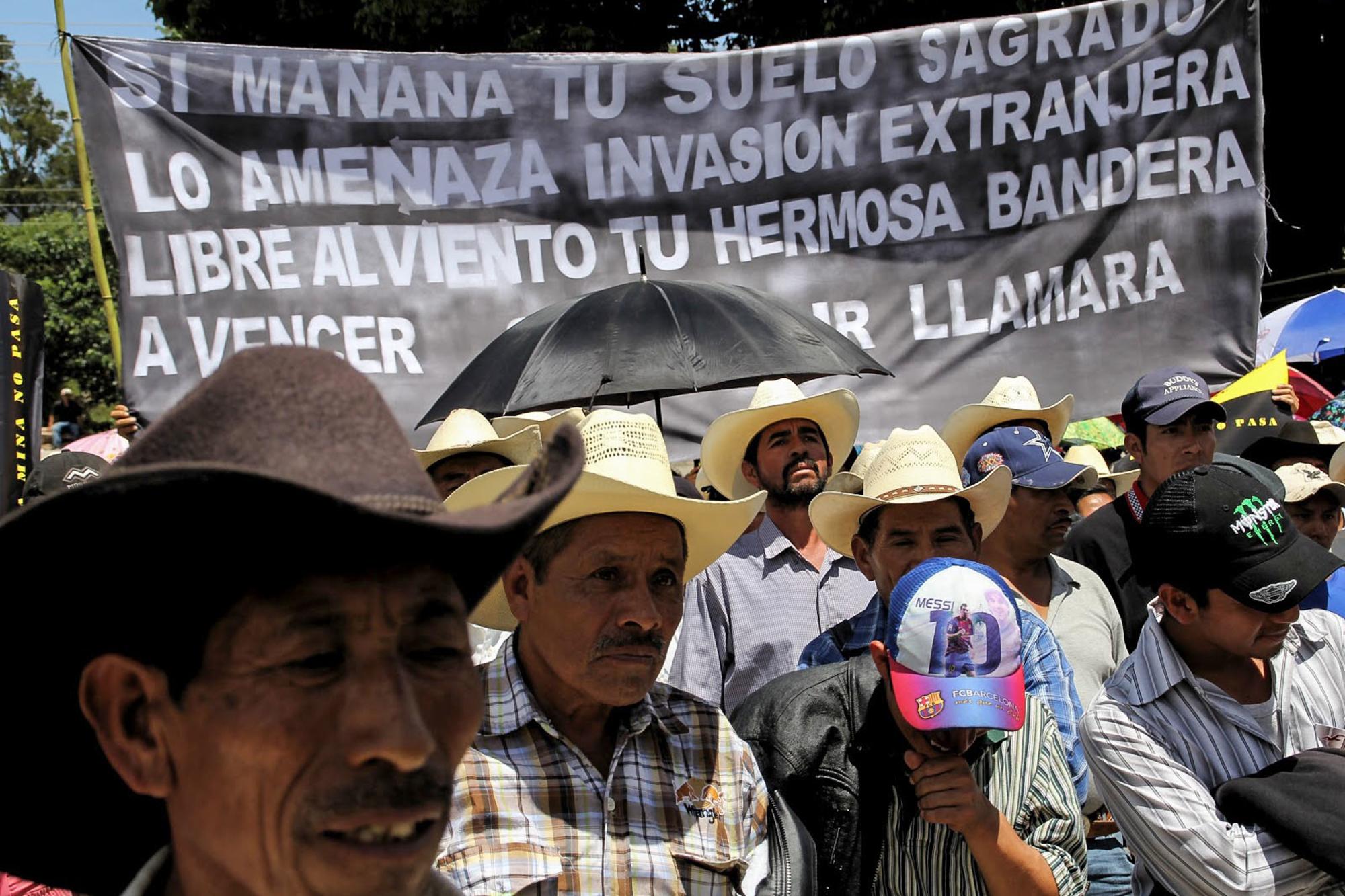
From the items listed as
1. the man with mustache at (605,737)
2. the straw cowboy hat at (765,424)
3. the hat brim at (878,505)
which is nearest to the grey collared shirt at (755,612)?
the hat brim at (878,505)

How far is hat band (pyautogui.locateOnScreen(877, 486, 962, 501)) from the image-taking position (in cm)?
353

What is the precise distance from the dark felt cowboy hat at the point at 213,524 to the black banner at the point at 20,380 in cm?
359

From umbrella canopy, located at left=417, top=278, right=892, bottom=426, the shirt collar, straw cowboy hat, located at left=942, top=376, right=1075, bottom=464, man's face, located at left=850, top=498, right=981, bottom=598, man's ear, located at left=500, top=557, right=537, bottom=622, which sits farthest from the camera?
straw cowboy hat, located at left=942, top=376, right=1075, bottom=464

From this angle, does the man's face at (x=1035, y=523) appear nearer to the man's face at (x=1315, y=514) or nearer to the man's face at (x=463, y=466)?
the man's face at (x=1315, y=514)

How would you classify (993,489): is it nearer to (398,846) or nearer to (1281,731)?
(1281,731)

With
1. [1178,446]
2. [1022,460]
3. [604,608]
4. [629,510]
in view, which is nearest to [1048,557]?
[1022,460]

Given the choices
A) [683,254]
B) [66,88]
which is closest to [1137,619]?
[683,254]

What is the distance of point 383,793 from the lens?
3.87 ft

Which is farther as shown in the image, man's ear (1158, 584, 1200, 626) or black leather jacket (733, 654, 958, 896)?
man's ear (1158, 584, 1200, 626)

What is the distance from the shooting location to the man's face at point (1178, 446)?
475cm

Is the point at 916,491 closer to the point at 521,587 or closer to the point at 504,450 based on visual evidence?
the point at 521,587

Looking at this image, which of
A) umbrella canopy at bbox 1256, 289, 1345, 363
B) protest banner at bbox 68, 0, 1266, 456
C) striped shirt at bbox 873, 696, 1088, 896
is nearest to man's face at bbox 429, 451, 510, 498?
protest banner at bbox 68, 0, 1266, 456

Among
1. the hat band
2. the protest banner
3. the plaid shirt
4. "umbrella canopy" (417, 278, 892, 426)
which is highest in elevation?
the protest banner

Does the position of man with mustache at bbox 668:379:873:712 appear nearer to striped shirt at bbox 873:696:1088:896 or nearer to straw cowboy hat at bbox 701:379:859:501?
straw cowboy hat at bbox 701:379:859:501
